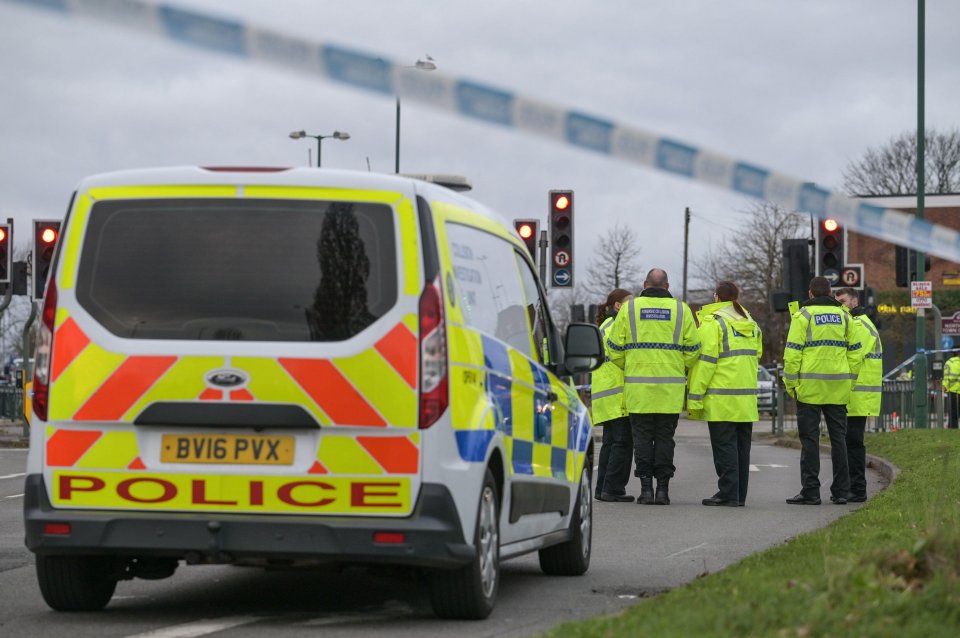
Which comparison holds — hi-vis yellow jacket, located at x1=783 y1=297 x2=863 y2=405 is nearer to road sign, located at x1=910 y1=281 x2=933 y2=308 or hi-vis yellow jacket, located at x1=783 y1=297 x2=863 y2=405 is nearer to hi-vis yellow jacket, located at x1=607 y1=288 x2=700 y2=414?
hi-vis yellow jacket, located at x1=607 y1=288 x2=700 y2=414

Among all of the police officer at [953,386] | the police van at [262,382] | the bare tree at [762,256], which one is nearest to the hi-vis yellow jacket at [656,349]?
the police van at [262,382]

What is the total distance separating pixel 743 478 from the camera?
15672mm

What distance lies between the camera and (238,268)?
24.6 feet

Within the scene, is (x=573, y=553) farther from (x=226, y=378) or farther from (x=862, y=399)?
(x=862, y=399)

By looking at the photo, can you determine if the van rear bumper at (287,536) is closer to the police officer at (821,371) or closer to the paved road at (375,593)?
the paved road at (375,593)

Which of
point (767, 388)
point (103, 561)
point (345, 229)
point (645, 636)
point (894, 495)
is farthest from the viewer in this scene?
point (767, 388)

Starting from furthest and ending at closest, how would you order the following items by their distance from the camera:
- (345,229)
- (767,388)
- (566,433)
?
(767,388) < (566,433) < (345,229)

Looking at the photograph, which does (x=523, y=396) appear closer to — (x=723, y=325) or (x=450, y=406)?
(x=450, y=406)

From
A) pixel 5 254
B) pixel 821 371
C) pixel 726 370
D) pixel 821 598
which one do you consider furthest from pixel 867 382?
pixel 5 254

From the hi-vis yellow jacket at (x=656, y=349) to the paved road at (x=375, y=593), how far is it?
138cm

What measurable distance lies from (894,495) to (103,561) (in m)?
7.77

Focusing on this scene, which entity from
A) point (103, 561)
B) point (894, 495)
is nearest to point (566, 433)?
point (103, 561)

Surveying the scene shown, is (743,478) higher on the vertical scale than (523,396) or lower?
lower

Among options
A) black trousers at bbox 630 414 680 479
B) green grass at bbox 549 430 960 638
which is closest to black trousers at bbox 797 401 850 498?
black trousers at bbox 630 414 680 479
